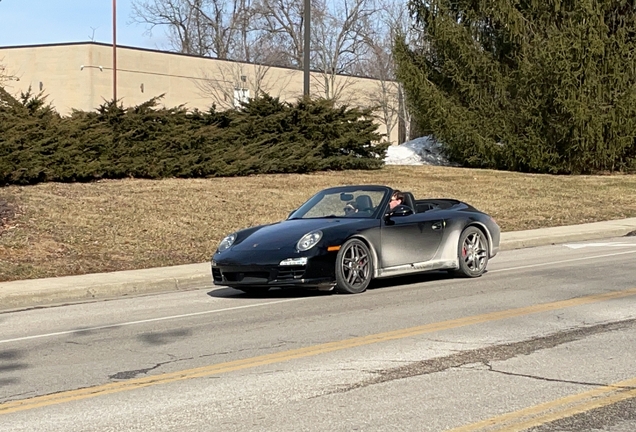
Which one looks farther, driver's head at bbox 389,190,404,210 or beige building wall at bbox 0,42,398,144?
beige building wall at bbox 0,42,398,144

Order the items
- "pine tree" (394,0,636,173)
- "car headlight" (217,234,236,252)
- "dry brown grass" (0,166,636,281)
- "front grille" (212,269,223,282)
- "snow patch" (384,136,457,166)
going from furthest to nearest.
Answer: "snow patch" (384,136,457,166) → "pine tree" (394,0,636,173) → "dry brown grass" (0,166,636,281) → "car headlight" (217,234,236,252) → "front grille" (212,269,223,282)

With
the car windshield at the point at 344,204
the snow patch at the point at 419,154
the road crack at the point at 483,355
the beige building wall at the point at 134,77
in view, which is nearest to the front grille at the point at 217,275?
the car windshield at the point at 344,204

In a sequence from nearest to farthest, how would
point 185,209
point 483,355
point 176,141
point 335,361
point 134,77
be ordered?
point 335,361, point 483,355, point 185,209, point 176,141, point 134,77

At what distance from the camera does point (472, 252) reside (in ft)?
44.8

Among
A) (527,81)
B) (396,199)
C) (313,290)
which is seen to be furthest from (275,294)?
(527,81)

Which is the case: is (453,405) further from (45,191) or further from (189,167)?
(189,167)

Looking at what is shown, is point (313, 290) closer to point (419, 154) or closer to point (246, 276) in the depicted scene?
point (246, 276)

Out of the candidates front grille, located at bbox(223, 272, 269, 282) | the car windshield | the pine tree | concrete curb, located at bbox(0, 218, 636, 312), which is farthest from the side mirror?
the pine tree

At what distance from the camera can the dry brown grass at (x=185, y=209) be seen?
16531 millimetres

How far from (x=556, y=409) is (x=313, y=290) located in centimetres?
665

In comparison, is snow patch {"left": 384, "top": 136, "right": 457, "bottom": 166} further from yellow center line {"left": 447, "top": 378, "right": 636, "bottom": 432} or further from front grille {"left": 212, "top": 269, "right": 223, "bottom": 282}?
yellow center line {"left": 447, "top": 378, "right": 636, "bottom": 432}

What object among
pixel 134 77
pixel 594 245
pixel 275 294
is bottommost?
pixel 275 294

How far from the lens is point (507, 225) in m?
23.0

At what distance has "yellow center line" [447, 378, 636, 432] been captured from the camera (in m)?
5.81
